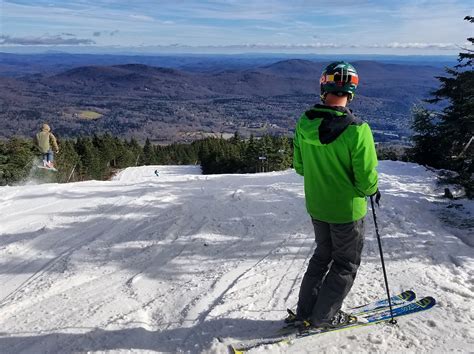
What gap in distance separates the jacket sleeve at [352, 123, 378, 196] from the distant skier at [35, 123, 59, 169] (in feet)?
51.0

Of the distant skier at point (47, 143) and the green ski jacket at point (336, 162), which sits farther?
the distant skier at point (47, 143)

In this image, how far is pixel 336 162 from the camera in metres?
3.97

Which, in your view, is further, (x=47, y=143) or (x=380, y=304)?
(x=47, y=143)

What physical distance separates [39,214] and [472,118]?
1266 centimetres

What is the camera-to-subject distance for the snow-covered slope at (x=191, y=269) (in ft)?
15.3

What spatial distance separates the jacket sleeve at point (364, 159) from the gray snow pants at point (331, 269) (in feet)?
1.70

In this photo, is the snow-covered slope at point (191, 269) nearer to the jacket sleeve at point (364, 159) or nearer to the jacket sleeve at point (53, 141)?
the jacket sleeve at point (364, 159)

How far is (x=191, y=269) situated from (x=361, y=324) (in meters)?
2.98

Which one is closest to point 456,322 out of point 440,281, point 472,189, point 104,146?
point 440,281

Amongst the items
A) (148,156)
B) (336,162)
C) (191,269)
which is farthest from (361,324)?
(148,156)

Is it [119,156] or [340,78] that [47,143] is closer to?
[340,78]

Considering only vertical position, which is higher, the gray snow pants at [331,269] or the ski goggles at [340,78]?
the ski goggles at [340,78]

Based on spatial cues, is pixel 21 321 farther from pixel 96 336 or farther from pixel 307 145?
pixel 307 145

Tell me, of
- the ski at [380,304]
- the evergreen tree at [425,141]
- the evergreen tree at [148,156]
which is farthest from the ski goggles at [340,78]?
the evergreen tree at [148,156]
